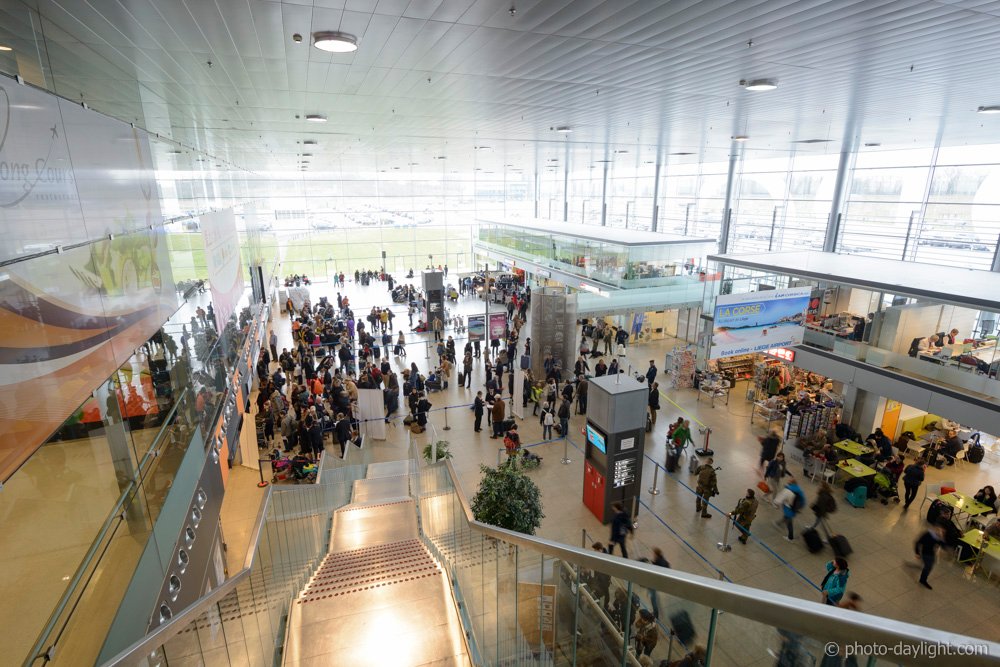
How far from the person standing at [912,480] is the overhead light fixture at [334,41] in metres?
12.4

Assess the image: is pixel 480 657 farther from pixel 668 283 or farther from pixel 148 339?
pixel 668 283

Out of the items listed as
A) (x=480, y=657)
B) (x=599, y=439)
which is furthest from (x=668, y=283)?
(x=480, y=657)

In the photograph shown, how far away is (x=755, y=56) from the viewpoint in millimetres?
6648

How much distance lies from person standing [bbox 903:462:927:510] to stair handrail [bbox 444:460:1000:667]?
1101 cm

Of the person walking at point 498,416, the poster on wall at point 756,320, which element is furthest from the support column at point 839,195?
the person walking at point 498,416

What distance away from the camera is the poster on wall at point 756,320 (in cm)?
1397

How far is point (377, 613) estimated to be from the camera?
5.66 m

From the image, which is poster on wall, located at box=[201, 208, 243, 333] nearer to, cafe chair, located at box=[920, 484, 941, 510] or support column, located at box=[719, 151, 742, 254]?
cafe chair, located at box=[920, 484, 941, 510]

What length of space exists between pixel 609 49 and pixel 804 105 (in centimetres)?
588

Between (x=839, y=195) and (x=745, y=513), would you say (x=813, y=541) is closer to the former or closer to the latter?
(x=745, y=513)

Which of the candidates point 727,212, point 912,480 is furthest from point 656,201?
point 912,480

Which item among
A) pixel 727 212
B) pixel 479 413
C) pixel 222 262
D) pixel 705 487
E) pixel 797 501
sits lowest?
pixel 479 413

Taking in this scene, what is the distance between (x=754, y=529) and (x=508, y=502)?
5.48m

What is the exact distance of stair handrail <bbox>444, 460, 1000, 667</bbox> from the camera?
4.25 ft
